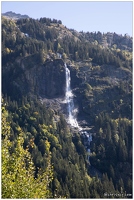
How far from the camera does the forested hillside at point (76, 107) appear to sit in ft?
260

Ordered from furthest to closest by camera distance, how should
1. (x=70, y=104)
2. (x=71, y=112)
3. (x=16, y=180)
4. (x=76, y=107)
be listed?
(x=70, y=104) → (x=76, y=107) → (x=71, y=112) → (x=16, y=180)

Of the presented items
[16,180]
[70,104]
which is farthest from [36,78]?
[16,180]

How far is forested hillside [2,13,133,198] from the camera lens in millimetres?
79312

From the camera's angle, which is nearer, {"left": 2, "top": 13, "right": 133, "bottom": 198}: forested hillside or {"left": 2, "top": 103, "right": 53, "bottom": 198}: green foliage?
{"left": 2, "top": 103, "right": 53, "bottom": 198}: green foliage

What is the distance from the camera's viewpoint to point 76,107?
124 metres

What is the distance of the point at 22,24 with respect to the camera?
190m

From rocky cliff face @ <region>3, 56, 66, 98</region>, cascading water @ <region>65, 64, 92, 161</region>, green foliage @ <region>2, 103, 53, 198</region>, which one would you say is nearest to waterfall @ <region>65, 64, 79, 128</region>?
cascading water @ <region>65, 64, 92, 161</region>

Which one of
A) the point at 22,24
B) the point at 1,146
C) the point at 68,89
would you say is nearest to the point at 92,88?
the point at 68,89

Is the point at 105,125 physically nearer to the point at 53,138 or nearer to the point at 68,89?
the point at 53,138

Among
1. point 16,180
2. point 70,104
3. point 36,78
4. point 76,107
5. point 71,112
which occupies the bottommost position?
point 71,112

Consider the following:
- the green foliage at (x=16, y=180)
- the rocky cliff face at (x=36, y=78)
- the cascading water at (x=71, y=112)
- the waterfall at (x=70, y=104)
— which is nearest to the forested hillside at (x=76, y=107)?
the rocky cliff face at (x=36, y=78)

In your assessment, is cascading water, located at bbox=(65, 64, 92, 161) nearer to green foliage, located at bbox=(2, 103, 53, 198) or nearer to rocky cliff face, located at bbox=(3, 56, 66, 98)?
rocky cliff face, located at bbox=(3, 56, 66, 98)

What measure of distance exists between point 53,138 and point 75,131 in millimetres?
13641

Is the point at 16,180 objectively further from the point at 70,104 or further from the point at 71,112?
the point at 70,104
